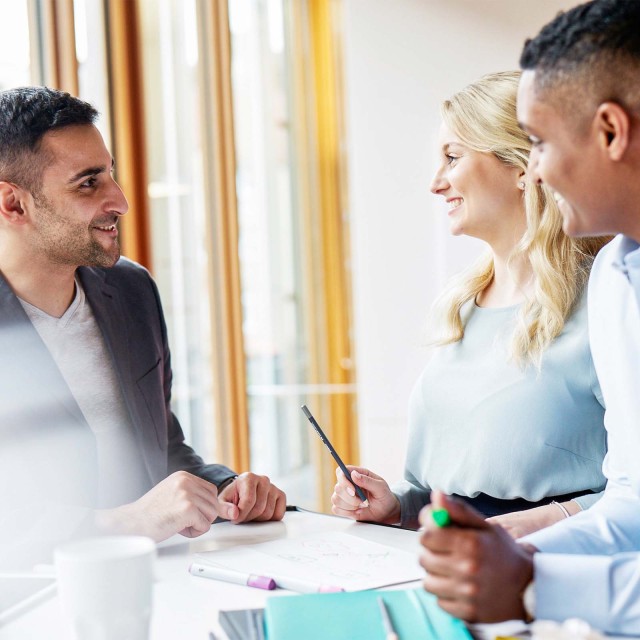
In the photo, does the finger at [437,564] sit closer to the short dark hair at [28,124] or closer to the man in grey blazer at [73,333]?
the man in grey blazer at [73,333]

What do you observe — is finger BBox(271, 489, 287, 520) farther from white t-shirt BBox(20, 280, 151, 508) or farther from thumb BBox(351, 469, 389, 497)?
white t-shirt BBox(20, 280, 151, 508)

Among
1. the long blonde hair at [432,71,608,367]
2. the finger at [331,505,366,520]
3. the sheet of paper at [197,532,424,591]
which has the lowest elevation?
the finger at [331,505,366,520]

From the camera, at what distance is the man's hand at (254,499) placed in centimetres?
154

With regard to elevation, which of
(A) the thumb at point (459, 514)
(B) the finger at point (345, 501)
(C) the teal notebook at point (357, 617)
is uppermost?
(A) the thumb at point (459, 514)

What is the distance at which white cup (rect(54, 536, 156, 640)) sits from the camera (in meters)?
0.82

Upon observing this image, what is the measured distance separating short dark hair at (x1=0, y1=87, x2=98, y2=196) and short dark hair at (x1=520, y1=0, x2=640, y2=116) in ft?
3.91

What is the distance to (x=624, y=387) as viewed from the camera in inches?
51.5

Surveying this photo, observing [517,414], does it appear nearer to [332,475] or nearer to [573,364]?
[573,364]

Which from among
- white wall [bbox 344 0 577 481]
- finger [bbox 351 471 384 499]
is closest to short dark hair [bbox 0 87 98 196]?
finger [bbox 351 471 384 499]

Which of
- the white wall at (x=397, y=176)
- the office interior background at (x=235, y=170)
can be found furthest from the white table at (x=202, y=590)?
the white wall at (x=397, y=176)

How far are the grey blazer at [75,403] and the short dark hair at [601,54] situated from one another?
1.05m

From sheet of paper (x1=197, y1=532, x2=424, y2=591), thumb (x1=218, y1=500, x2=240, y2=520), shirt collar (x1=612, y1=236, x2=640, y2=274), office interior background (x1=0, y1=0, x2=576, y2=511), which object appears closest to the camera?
sheet of paper (x1=197, y1=532, x2=424, y2=591)

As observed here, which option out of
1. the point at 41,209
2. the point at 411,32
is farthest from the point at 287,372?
the point at 41,209

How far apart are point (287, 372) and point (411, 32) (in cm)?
239
